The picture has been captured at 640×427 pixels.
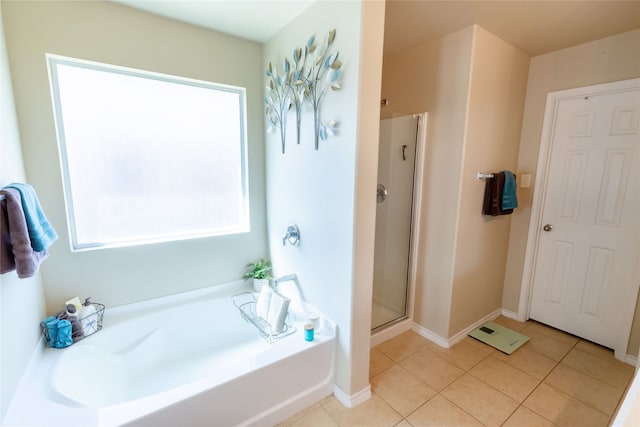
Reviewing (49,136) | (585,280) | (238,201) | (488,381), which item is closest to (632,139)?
(585,280)

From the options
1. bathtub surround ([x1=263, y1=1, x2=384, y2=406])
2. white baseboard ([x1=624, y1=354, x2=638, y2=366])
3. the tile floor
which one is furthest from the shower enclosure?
white baseboard ([x1=624, y1=354, x2=638, y2=366])

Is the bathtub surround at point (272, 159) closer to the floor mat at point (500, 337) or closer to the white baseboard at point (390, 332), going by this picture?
the white baseboard at point (390, 332)

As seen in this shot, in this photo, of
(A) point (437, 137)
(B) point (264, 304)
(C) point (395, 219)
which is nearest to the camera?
(B) point (264, 304)

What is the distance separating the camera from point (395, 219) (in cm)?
252

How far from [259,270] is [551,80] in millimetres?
2950

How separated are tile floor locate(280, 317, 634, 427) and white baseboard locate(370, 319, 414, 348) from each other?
5 cm

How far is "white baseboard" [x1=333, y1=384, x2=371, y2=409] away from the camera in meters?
1.68

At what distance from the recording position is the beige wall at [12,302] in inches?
45.2

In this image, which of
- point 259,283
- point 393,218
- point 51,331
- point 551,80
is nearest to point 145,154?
point 51,331

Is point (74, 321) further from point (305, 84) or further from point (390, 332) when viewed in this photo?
point (390, 332)

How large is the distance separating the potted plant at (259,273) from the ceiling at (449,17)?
1807mm

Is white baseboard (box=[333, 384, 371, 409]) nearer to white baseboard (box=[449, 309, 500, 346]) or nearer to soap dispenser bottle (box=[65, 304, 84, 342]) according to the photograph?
white baseboard (box=[449, 309, 500, 346])

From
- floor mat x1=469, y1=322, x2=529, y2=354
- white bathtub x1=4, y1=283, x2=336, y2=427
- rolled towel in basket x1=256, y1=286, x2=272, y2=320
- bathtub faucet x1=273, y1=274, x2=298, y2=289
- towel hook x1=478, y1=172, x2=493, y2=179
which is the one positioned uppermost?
towel hook x1=478, y1=172, x2=493, y2=179

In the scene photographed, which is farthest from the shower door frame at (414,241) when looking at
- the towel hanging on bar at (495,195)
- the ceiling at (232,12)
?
the ceiling at (232,12)
